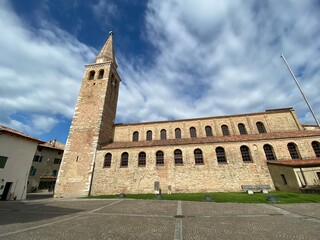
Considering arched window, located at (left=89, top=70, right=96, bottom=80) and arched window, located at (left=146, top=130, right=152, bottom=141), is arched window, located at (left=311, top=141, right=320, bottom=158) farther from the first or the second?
arched window, located at (left=89, top=70, right=96, bottom=80)

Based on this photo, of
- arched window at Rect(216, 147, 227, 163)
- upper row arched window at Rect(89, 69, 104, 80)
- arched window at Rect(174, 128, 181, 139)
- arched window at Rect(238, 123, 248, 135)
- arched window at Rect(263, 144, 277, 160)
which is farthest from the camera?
upper row arched window at Rect(89, 69, 104, 80)

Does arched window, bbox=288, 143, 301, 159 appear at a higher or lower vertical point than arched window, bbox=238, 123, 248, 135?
lower

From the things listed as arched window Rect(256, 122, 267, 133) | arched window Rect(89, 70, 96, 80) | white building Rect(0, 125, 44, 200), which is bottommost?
white building Rect(0, 125, 44, 200)

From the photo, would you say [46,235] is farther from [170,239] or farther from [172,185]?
[172,185]

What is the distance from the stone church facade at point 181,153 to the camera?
17.4 metres

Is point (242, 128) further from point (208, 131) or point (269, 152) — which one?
point (269, 152)

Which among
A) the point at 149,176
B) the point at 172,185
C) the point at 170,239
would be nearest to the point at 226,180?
the point at 172,185

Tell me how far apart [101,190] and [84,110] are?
1178cm

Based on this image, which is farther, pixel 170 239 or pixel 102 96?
pixel 102 96

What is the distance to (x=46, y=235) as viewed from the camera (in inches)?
223

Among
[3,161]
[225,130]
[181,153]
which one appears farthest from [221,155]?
[3,161]

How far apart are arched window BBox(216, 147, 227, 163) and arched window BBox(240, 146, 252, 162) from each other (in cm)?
203

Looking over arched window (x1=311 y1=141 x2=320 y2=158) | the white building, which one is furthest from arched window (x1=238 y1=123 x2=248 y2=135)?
the white building

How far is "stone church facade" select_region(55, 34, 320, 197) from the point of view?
17.4 meters
